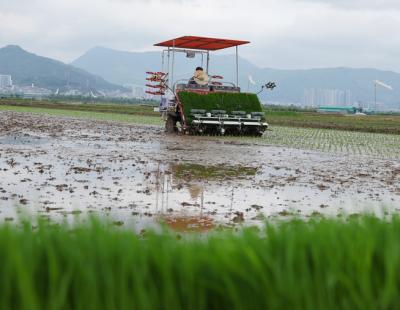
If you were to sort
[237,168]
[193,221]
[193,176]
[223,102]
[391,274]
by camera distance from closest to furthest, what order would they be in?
1. [391,274]
2. [193,221]
3. [193,176]
4. [237,168]
5. [223,102]

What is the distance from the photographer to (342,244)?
2.44 metres

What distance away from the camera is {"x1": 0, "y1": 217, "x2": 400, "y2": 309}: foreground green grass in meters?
2.14

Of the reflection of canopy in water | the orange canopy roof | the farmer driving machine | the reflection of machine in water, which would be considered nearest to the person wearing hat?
the farmer driving machine

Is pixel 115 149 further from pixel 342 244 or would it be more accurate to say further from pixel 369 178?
pixel 342 244

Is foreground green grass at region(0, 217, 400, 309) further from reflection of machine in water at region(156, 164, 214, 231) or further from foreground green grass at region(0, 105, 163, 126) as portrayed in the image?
foreground green grass at region(0, 105, 163, 126)

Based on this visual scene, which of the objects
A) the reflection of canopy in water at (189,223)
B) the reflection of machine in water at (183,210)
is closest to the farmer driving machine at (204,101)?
the reflection of machine in water at (183,210)

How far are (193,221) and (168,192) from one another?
193cm

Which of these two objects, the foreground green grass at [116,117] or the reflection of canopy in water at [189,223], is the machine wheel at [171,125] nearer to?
the foreground green grass at [116,117]

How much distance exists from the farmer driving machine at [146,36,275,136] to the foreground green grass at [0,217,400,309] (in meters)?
17.3

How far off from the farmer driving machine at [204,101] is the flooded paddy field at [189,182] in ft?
12.0

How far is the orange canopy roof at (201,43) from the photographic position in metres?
19.7

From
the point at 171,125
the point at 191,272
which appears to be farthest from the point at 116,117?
the point at 191,272

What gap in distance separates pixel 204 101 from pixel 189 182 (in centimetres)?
1097

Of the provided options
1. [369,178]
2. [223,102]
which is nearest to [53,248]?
[369,178]
